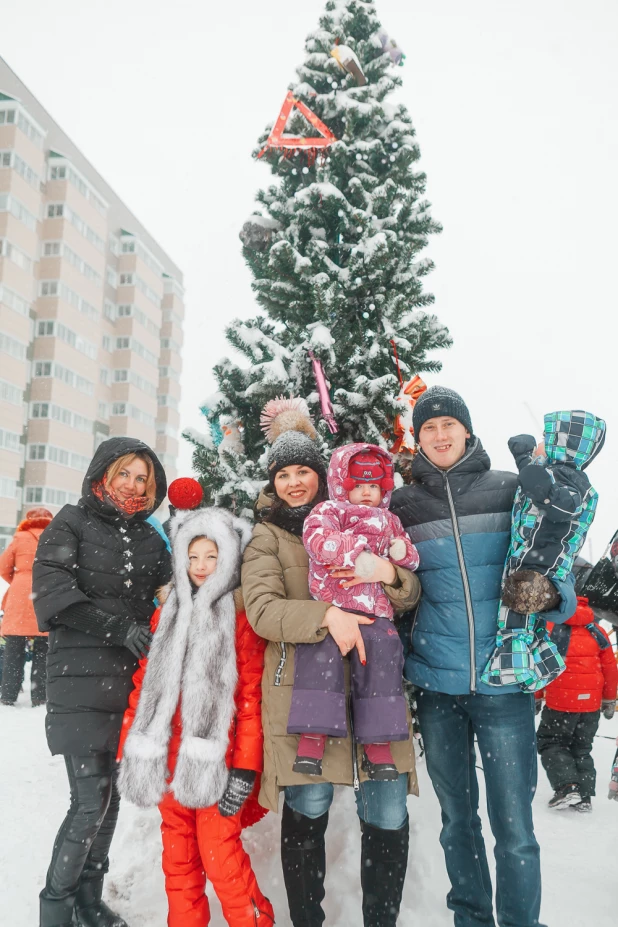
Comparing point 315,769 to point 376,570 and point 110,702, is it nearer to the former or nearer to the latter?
point 376,570

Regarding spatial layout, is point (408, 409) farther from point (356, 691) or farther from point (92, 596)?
point (92, 596)

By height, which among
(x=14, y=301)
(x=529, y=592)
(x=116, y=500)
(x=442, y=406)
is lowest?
(x=529, y=592)

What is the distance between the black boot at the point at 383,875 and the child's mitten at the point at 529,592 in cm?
99

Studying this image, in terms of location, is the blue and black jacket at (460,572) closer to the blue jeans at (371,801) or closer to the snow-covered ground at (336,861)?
the blue jeans at (371,801)

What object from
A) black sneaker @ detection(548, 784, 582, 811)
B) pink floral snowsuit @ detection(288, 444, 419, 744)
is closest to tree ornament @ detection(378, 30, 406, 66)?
pink floral snowsuit @ detection(288, 444, 419, 744)

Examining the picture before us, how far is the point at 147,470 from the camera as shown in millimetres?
2912

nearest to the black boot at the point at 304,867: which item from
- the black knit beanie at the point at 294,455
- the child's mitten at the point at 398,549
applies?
the child's mitten at the point at 398,549

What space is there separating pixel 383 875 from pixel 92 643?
1503 millimetres

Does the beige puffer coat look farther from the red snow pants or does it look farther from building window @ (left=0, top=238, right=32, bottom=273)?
building window @ (left=0, top=238, right=32, bottom=273)

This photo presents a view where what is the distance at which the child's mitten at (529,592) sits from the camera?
7.03 ft

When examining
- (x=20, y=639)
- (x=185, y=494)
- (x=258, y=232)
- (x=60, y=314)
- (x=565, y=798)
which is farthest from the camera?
(x=60, y=314)

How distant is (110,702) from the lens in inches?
99.2

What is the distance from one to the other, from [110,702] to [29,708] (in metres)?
4.52

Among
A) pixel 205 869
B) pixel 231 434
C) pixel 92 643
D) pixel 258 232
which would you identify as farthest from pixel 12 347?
pixel 205 869
